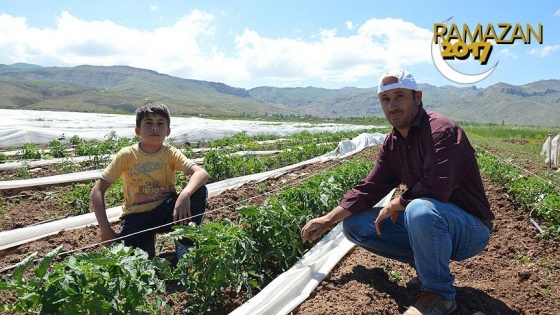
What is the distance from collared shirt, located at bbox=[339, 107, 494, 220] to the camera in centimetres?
268

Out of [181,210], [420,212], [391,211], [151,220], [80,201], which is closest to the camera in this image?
[420,212]

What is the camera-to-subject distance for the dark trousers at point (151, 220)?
12.4 feet

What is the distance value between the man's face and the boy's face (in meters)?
1.95

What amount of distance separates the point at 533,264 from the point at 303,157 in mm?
8471

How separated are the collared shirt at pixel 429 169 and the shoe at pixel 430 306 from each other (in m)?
0.61

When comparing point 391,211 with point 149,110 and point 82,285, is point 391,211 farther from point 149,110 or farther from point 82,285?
point 149,110

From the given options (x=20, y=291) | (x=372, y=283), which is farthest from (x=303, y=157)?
(x=20, y=291)

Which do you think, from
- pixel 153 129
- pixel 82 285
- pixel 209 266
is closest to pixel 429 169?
pixel 209 266

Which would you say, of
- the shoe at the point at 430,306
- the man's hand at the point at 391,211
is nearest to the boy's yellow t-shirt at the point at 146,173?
the man's hand at the point at 391,211

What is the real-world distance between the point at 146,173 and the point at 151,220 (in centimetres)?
42

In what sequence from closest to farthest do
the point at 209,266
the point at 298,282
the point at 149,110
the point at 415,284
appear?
1. the point at 209,266
2. the point at 298,282
3. the point at 415,284
4. the point at 149,110

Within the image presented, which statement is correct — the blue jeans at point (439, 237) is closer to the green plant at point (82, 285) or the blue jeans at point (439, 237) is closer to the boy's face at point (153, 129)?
the green plant at point (82, 285)

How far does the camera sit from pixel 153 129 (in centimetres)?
375

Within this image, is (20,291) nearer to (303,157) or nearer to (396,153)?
(396,153)
